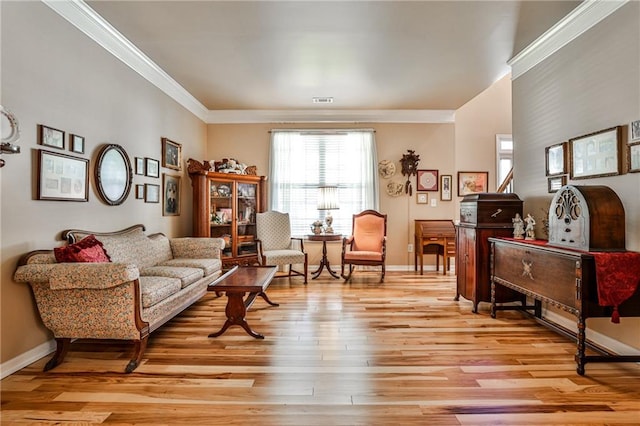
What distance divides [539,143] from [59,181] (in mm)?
4342

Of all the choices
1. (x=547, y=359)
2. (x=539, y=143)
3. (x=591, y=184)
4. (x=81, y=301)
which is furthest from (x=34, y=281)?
(x=539, y=143)

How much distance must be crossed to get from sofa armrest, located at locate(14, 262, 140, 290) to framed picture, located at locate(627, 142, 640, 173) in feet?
11.6

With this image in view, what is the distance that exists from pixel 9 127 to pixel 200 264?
2.01 metres

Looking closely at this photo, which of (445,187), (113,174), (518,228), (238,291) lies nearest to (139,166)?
(113,174)

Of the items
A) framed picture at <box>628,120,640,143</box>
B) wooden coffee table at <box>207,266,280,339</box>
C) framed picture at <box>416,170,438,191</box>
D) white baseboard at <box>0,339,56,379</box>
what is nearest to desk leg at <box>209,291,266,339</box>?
wooden coffee table at <box>207,266,280,339</box>

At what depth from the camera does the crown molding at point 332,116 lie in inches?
221

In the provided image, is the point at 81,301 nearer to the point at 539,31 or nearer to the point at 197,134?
the point at 197,134

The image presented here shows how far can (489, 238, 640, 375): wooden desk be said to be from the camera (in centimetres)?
220

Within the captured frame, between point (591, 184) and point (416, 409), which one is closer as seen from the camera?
point (416, 409)

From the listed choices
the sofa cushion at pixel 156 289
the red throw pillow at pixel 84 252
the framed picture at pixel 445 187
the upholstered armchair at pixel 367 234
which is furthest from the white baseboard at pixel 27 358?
the framed picture at pixel 445 187

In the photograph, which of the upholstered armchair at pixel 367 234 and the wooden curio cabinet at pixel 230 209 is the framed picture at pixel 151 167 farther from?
the upholstered armchair at pixel 367 234

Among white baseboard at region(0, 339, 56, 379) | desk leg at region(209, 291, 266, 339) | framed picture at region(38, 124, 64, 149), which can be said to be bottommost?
white baseboard at region(0, 339, 56, 379)

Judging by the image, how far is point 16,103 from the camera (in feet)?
7.34

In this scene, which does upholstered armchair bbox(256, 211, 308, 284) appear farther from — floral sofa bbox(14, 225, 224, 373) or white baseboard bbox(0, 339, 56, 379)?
white baseboard bbox(0, 339, 56, 379)
